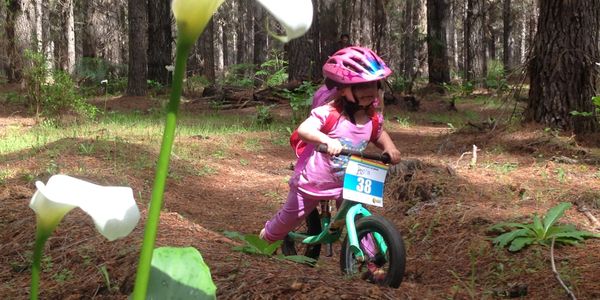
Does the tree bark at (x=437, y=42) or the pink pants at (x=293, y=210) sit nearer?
the pink pants at (x=293, y=210)

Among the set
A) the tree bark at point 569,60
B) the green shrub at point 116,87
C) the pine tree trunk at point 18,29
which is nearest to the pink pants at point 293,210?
the tree bark at point 569,60

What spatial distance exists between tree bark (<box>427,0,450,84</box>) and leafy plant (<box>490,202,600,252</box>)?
11239mm

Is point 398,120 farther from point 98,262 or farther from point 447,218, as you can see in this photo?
point 98,262

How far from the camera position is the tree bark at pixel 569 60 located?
5.75 meters

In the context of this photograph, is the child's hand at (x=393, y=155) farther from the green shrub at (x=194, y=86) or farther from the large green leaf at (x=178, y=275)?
the green shrub at (x=194, y=86)

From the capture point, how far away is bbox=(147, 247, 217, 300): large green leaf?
2.97 feet

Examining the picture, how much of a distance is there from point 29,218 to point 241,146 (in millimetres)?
4090

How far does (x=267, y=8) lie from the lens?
625mm

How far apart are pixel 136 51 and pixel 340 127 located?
9968mm

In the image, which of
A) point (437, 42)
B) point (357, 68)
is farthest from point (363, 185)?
point (437, 42)

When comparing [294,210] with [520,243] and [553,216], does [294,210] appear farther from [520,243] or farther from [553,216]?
[553,216]

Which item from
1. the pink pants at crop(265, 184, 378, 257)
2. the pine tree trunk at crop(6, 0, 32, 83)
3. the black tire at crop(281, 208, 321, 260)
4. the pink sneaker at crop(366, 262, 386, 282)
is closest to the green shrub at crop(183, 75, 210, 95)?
the pine tree trunk at crop(6, 0, 32, 83)

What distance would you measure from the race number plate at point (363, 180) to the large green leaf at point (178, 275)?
1736 millimetres

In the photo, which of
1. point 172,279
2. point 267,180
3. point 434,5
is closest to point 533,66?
point 267,180
